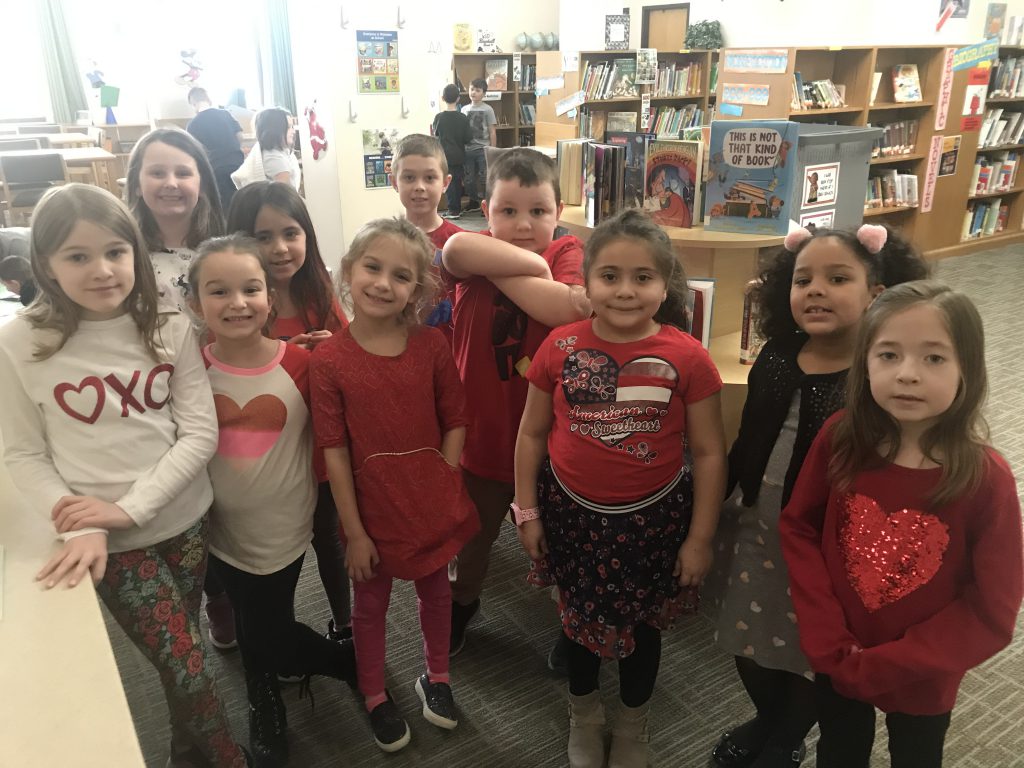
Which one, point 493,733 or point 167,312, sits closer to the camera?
point 167,312

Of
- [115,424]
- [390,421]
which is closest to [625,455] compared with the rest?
[390,421]

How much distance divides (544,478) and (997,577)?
79 cm

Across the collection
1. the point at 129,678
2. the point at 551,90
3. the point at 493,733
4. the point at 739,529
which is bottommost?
the point at 493,733

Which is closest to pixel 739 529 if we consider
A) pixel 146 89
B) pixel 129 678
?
pixel 129 678

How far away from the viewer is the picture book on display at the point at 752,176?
1.95 meters

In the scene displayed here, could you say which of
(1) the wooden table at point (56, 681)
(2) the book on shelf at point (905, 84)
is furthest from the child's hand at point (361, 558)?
(2) the book on shelf at point (905, 84)

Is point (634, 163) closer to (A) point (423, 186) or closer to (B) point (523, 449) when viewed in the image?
(A) point (423, 186)

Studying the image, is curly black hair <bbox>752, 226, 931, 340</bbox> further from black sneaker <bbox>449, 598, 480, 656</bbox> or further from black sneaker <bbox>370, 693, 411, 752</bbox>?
black sneaker <bbox>370, 693, 411, 752</bbox>

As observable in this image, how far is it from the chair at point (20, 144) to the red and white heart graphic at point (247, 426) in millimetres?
7157

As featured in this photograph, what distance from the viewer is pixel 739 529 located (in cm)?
150

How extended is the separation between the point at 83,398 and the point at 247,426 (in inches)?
11.7

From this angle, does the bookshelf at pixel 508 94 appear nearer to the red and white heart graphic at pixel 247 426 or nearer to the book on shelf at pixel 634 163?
the book on shelf at pixel 634 163

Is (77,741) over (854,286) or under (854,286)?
under

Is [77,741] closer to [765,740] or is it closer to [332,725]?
[332,725]
